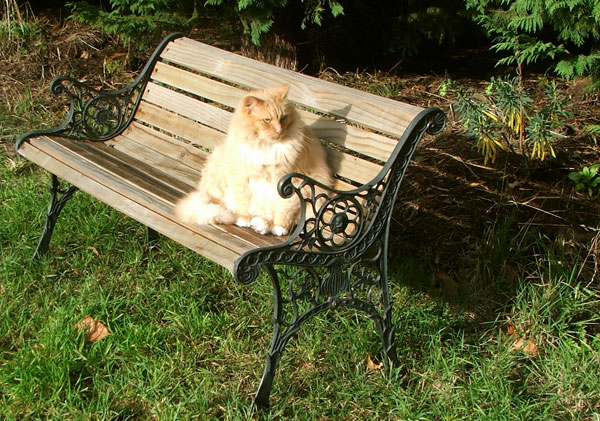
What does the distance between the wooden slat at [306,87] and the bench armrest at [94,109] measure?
0.97 feet

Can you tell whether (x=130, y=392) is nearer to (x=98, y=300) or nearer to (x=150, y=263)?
(x=98, y=300)

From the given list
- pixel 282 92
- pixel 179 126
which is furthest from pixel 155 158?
pixel 282 92

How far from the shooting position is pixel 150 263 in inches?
154

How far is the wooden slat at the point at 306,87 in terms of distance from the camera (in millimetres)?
3037

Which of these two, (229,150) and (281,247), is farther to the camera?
(229,150)

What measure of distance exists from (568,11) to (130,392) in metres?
3.36

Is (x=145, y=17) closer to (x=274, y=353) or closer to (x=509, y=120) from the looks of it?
(x=509, y=120)

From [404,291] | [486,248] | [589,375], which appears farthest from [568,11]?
[589,375]

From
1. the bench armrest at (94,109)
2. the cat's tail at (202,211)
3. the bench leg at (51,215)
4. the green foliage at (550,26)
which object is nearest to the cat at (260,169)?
the cat's tail at (202,211)

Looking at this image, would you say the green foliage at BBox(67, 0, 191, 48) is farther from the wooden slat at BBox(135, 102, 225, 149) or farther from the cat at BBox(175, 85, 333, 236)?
the cat at BBox(175, 85, 333, 236)

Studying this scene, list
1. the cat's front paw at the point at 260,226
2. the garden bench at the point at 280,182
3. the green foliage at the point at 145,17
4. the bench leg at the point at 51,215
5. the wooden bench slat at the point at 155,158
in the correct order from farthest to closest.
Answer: the green foliage at the point at 145,17
the bench leg at the point at 51,215
the wooden bench slat at the point at 155,158
the cat's front paw at the point at 260,226
the garden bench at the point at 280,182

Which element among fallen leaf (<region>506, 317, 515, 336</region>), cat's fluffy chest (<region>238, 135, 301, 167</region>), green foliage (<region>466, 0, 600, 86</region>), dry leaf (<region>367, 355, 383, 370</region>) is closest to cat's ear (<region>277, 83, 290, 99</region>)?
cat's fluffy chest (<region>238, 135, 301, 167</region>)

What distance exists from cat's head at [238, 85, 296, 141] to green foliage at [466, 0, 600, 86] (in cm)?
177

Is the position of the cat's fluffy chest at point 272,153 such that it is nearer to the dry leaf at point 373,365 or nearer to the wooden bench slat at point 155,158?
the wooden bench slat at point 155,158
